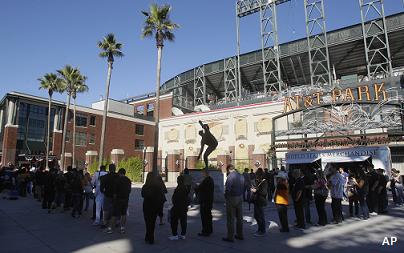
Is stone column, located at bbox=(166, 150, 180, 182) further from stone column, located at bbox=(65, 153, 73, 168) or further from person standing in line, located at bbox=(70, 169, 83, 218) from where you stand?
person standing in line, located at bbox=(70, 169, 83, 218)

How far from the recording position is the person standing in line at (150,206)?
23.6ft

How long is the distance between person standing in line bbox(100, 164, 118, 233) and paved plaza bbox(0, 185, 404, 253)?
17.8 inches

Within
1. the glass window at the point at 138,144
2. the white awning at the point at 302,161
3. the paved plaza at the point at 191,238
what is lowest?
the paved plaza at the point at 191,238

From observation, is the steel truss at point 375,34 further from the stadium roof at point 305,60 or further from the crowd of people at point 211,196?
the crowd of people at point 211,196

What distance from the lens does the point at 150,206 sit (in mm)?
7250

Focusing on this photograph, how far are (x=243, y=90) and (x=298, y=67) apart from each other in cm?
1039

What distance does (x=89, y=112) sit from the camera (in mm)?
45812

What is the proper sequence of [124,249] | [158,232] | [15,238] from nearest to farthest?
1. [124,249]
2. [15,238]
3. [158,232]

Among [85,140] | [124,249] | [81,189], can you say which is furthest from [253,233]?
[85,140]

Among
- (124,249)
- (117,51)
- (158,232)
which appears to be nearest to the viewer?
(124,249)

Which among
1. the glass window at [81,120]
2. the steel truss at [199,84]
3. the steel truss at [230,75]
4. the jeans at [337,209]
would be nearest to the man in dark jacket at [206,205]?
the jeans at [337,209]

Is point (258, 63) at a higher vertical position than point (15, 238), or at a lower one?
higher

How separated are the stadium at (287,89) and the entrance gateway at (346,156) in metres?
0.27

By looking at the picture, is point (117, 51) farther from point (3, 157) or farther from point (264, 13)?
point (264, 13)
